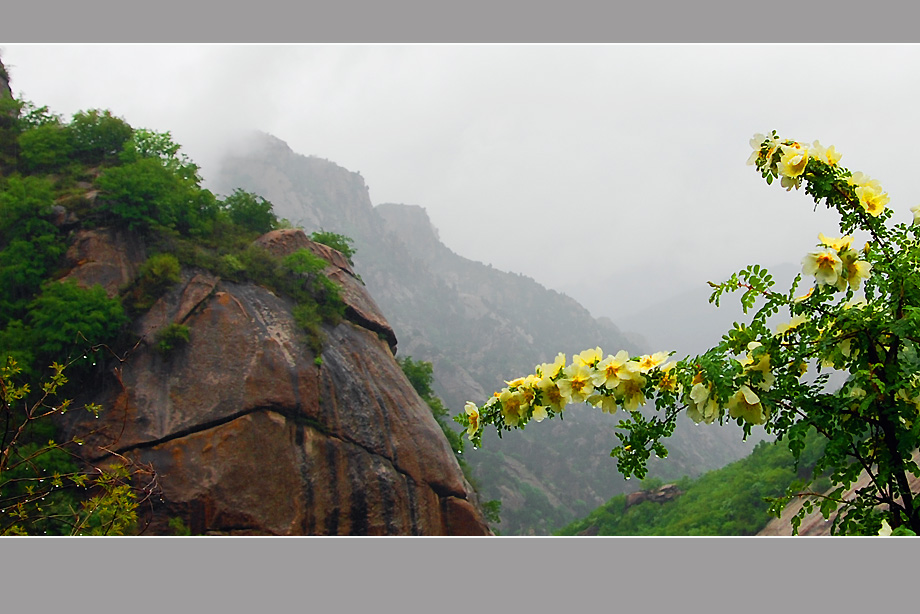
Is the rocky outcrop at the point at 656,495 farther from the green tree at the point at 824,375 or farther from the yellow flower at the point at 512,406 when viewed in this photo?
the yellow flower at the point at 512,406

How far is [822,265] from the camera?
1539 millimetres

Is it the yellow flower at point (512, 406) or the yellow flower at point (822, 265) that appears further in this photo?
the yellow flower at point (512, 406)

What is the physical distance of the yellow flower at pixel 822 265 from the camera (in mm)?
1518

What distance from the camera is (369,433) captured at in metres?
12.9

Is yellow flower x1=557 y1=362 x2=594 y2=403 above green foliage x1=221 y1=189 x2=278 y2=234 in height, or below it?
below

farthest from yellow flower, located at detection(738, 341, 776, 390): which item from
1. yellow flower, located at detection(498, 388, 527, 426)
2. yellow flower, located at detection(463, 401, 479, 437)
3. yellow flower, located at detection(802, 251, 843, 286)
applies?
yellow flower, located at detection(463, 401, 479, 437)

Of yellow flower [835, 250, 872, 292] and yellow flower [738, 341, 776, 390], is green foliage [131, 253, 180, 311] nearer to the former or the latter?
yellow flower [738, 341, 776, 390]

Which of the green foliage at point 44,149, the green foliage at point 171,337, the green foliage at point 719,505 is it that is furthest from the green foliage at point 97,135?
the green foliage at point 719,505

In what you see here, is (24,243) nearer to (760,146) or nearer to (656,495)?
(760,146)

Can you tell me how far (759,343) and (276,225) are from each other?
16325mm

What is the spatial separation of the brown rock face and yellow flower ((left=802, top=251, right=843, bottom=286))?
10.5m

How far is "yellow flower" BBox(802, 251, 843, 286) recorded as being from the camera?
1518mm

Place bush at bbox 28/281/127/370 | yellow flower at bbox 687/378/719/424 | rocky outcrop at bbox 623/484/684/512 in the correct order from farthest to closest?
rocky outcrop at bbox 623/484/684/512
bush at bbox 28/281/127/370
yellow flower at bbox 687/378/719/424

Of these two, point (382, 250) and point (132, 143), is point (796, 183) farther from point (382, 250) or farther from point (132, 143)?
point (382, 250)
